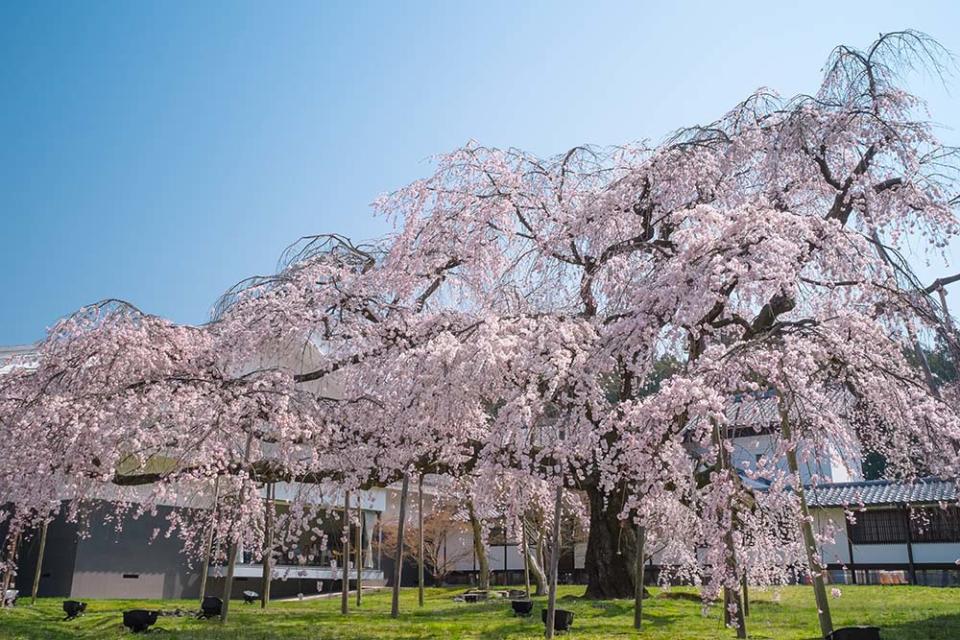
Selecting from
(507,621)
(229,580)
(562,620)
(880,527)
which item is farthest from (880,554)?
(229,580)

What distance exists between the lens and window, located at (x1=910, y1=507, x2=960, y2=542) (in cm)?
2134

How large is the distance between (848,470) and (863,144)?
16.4ft

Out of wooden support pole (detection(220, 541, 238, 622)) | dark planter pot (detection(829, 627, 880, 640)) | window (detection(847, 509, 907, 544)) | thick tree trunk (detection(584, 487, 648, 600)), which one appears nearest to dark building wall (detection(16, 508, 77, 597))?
wooden support pole (detection(220, 541, 238, 622))

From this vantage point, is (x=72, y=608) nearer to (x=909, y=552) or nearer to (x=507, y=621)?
(x=507, y=621)

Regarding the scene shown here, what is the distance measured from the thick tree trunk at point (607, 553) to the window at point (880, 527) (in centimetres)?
1160

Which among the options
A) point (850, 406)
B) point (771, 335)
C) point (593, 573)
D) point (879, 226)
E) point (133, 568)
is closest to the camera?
point (771, 335)

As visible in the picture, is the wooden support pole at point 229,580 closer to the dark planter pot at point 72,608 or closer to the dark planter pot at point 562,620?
the dark planter pot at point 72,608

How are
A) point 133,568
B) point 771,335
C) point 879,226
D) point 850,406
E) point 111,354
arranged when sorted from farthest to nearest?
point 133,568 → point 111,354 → point 850,406 → point 879,226 → point 771,335

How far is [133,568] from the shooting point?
21031mm

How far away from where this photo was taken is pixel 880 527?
23.0 meters

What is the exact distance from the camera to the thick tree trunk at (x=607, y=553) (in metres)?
14.0

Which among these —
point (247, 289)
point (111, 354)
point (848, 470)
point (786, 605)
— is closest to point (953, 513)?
point (786, 605)

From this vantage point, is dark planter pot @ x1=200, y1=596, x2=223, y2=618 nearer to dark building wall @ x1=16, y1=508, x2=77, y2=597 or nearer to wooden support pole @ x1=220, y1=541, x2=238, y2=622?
wooden support pole @ x1=220, y1=541, x2=238, y2=622

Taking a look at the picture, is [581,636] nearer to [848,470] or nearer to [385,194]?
[848,470]
